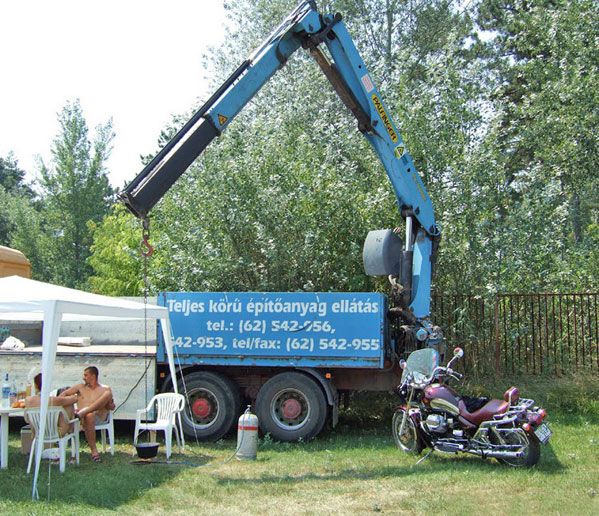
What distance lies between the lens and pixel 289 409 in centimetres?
1178

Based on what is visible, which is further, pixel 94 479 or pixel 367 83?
pixel 367 83

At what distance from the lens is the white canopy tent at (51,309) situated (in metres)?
8.59

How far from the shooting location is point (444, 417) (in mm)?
9773

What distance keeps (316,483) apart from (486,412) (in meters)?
2.29

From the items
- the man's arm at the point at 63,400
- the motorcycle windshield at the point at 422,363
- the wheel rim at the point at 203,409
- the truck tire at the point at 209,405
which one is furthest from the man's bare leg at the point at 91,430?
the motorcycle windshield at the point at 422,363

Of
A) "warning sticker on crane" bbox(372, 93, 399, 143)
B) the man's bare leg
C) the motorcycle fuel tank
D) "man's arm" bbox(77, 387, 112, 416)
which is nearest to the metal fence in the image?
"warning sticker on crane" bbox(372, 93, 399, 143)

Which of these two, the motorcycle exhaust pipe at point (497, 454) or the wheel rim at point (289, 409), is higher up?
the wheel rim at point (289, 409)

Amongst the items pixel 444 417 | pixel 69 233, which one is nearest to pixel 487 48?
pixel 69 233

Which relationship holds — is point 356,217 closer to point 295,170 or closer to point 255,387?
point 295,170

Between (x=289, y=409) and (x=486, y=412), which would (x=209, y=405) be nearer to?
(x=289, y=409)

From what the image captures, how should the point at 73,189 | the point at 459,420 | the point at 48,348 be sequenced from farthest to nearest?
the point at 73,189
the point at 459,420
the point at 48,348

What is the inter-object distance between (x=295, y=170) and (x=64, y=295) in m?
5.97

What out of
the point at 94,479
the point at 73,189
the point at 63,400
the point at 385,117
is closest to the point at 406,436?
the point at 94,479

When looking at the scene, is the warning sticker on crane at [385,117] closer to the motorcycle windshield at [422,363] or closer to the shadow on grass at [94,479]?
the motorcycle windshield at [422,363]
